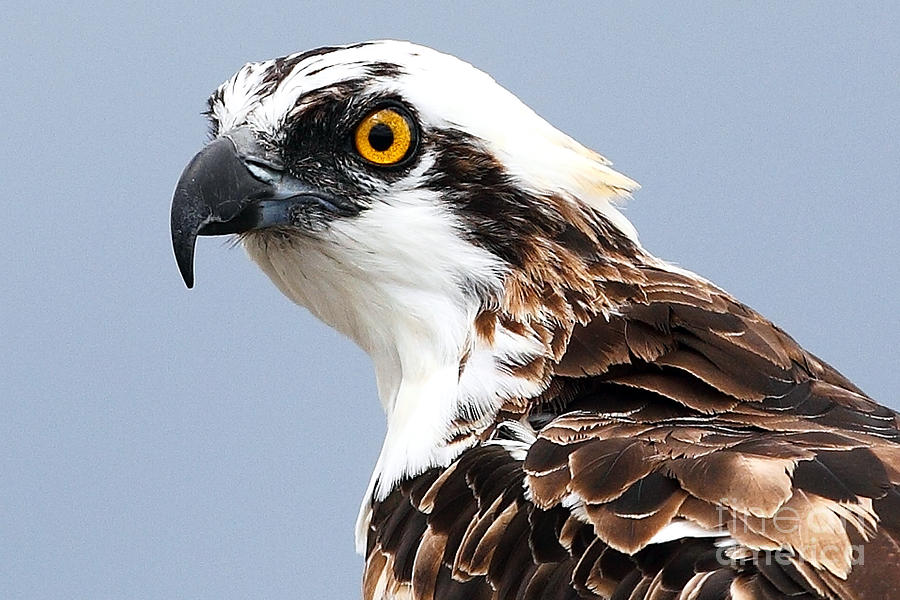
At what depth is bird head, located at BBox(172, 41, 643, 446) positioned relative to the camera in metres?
4.14

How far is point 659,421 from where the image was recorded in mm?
3836

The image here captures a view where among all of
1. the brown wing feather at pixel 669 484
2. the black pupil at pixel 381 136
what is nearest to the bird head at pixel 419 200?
the black pupil at pixel 381 136

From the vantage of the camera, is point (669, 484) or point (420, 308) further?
point (420, 308)

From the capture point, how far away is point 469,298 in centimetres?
418

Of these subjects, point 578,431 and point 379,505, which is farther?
point 379,505

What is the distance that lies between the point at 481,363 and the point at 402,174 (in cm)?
57

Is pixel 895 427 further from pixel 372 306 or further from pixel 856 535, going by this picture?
pixel 372 306

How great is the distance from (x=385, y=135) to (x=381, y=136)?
1 cm

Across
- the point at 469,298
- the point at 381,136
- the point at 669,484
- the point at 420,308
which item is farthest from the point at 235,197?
the point at 669,484

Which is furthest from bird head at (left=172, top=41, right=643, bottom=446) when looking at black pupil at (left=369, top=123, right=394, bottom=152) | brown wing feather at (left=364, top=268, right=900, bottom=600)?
brown wing feather at (left=364, top=268, right=900, bottom=600)

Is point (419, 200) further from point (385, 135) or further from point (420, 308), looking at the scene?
point (420, 308)

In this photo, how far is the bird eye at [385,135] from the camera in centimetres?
416

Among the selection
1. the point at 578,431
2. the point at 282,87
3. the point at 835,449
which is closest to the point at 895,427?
the point at 835,449

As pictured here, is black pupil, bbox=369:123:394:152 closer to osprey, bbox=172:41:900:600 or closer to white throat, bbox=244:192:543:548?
osprey, bbox=172:41:900:600
